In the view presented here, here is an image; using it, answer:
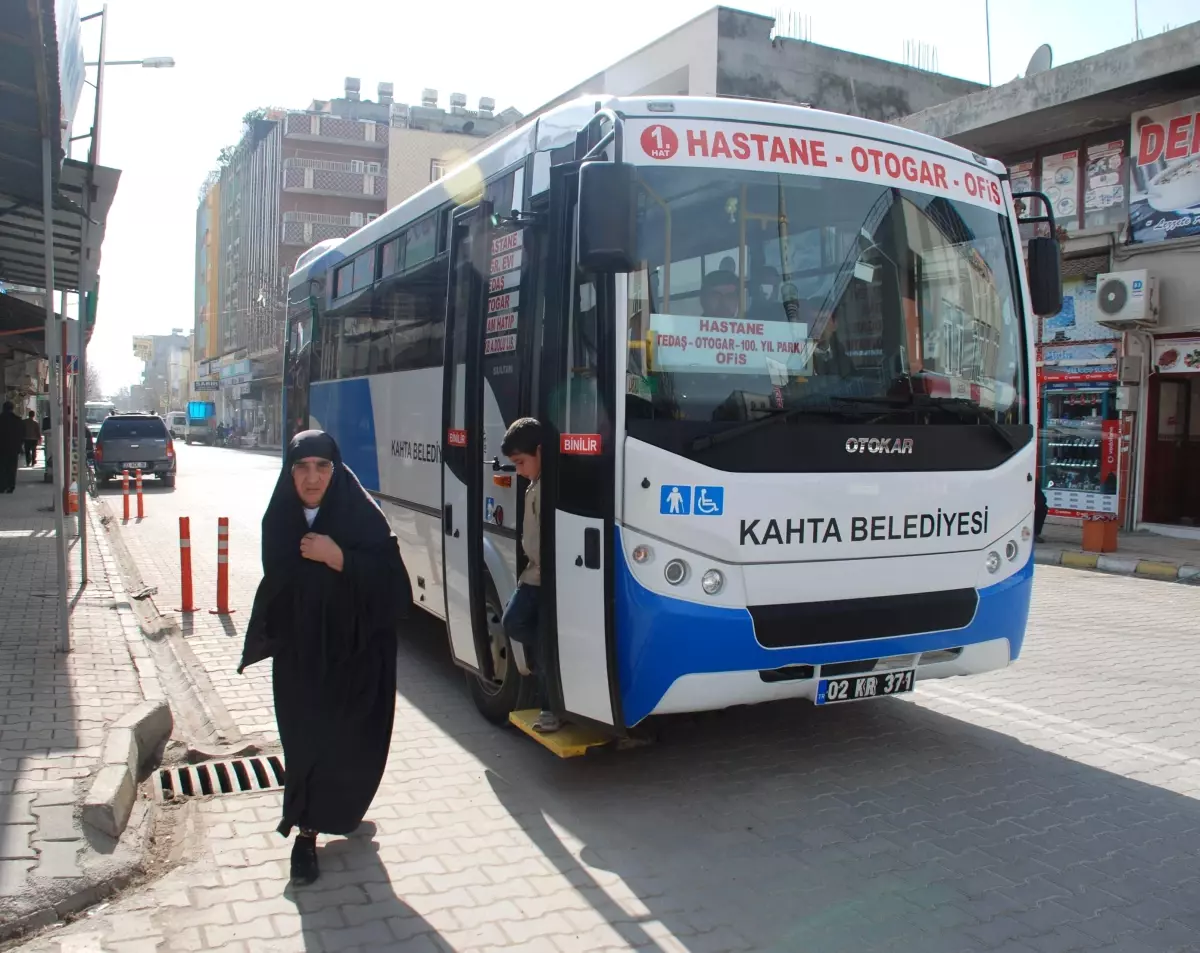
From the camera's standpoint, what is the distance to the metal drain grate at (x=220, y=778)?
5.07 metres

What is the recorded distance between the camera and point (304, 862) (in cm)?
406

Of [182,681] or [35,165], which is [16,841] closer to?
[182,681]

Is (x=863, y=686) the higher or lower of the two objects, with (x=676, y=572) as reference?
lower

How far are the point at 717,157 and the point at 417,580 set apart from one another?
3842mm

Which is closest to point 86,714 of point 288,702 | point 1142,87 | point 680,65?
point 288,702

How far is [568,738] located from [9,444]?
20549mm

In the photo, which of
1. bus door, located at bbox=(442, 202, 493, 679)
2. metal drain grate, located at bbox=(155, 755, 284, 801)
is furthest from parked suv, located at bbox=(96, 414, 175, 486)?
metal drain grate, located at bbox=(155, 755, 284, 801)

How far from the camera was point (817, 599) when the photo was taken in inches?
192

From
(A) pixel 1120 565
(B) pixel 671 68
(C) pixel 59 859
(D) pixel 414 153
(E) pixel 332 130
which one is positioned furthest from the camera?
(E) pixel 332 130

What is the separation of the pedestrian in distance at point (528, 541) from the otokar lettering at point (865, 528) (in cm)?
105

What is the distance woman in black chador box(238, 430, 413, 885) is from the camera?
4047mm

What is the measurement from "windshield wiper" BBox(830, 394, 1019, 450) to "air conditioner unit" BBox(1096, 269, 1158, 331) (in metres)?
12.1

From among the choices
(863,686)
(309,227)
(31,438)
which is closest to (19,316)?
(863,686)

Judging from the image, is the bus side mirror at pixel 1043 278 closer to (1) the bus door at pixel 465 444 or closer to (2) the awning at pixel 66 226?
(1) the bus door at pixel 465 444
